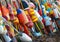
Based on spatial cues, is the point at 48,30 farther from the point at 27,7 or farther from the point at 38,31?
the point at 27,7

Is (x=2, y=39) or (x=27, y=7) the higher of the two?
(x=27, y=7)

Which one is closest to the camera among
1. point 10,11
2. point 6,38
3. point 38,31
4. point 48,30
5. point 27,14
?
point 6,38

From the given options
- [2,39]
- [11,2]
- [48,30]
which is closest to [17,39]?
[2,39]

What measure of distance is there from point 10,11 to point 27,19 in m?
0.41

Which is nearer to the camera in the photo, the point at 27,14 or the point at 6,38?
the point at 6,38

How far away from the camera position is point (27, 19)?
5.25 meters

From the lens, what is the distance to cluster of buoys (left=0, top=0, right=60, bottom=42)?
484 cm

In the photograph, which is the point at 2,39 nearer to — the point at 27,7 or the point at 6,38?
the point at 6,38

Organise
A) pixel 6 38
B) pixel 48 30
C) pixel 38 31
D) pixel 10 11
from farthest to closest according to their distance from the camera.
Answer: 1. pixel 48 30
2. pixel 38 31
3. pixel 10 11
4. pixel 6 38

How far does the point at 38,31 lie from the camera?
5.76 meters

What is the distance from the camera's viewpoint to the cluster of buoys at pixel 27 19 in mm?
4840

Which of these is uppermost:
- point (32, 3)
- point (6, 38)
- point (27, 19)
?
point (32, 3)

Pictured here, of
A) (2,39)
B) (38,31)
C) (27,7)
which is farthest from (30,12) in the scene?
(2,39)

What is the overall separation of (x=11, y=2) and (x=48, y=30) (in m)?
1.31
